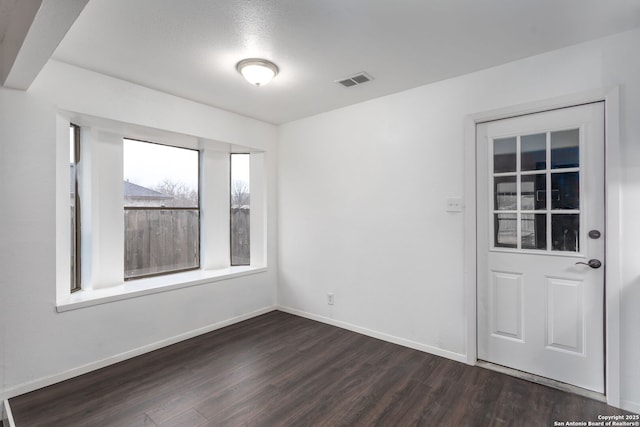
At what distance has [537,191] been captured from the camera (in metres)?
2.61

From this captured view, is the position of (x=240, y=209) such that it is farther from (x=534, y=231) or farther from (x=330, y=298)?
(x=534, y=231)

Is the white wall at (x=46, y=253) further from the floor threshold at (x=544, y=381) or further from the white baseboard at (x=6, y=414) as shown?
the floor threshold at (x=544, y=381)

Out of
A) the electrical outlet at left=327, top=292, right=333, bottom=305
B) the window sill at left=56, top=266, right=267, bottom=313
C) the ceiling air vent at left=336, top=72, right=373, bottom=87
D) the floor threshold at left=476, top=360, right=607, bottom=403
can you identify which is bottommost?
the floor threshold at left=476, top=360, right=607, bottom=403

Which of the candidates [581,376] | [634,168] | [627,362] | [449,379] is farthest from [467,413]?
[634,168]

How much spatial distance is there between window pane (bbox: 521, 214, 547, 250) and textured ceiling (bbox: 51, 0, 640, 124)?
1330 millimetres

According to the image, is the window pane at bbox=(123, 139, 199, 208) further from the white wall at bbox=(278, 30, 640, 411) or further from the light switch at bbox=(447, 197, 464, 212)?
the light switch at bbox=(447, 197, 464, 212)

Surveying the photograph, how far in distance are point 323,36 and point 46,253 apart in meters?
2.78

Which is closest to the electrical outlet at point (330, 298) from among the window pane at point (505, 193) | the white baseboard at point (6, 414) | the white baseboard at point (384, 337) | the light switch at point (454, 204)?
the white baseboard at point (384, 337)

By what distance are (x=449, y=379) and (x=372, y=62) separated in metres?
2.73

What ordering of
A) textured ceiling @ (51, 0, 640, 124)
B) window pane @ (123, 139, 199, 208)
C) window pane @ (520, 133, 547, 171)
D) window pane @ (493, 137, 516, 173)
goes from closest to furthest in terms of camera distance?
textured ceiling @ (51, 0, 640, 124)
window pane @ (520, 133, 547, 171)
window pane @ (493, 137, 516, 173)
window pane @ (123, 139, 199, 208)

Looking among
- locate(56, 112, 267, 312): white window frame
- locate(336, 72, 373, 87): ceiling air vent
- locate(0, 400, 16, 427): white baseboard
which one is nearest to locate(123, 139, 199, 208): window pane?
locate(56, 112, 267, 312): white window frame

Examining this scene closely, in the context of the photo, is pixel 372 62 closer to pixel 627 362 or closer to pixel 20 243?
pixel 627 362

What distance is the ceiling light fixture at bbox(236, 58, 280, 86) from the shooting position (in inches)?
102

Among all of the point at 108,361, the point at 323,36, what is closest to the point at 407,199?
the point at 323,36
